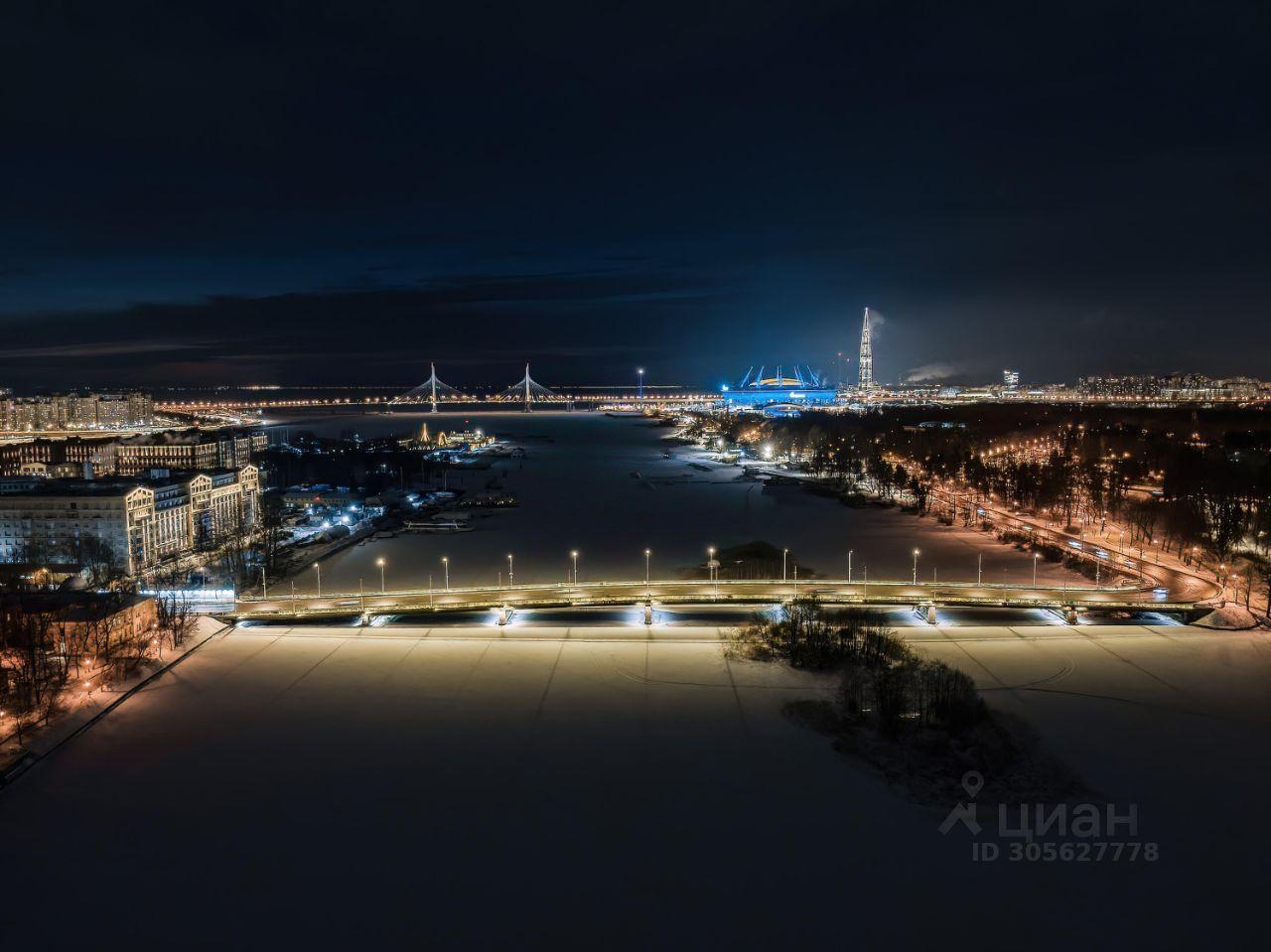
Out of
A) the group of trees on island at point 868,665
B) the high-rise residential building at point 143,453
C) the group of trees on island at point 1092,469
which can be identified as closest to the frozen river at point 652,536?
the group of trees on island at point 1092,469

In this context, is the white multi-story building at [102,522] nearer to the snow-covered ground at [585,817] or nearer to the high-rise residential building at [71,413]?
the snow-covered ground at [585,817]

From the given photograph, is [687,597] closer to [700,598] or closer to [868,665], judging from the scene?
[700,598]

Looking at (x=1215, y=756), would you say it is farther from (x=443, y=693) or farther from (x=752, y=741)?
(x=443, y=693)

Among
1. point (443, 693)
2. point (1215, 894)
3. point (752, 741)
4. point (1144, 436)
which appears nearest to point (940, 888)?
point (1215, 894)

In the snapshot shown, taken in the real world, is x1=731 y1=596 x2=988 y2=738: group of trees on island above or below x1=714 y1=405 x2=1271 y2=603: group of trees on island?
below

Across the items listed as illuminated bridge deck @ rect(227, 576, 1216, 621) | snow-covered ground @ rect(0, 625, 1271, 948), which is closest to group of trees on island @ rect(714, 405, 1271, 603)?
illuminated bridge deck @ rect(227, 576, 1216, 621)

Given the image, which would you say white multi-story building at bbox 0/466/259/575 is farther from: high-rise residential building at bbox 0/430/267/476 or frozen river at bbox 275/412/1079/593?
high-rise residential building at bbox 0/430/267/476
